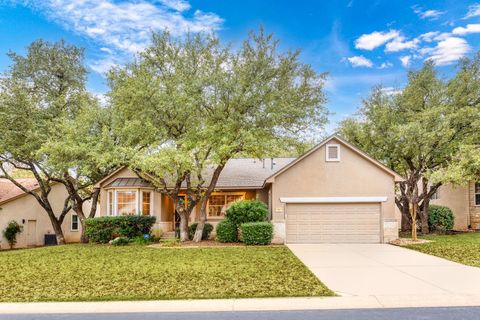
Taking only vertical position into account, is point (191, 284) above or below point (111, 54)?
below

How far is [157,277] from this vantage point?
10195mm

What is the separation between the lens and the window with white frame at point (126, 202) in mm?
22844

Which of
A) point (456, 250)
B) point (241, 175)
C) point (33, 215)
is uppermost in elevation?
point (241, 175)

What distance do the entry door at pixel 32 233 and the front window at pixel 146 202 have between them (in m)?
10.8

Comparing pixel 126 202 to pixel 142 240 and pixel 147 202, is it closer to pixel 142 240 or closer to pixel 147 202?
pixel 147 202

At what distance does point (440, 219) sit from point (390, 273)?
1609 centimetres

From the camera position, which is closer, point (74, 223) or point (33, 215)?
point (33, 215)

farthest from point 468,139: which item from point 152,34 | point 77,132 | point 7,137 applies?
point 7,137

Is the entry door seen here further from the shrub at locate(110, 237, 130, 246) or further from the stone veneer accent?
the stone veneer accent

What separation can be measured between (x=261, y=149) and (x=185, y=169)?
3.71 meters

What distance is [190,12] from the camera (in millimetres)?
19000

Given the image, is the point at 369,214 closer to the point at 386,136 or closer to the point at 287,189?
the point at 287,189

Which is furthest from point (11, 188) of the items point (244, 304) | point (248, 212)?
point (244, 304)

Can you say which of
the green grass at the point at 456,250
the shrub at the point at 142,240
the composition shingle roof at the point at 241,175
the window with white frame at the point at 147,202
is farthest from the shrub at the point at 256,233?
the window with white frame at the point at 147,202
